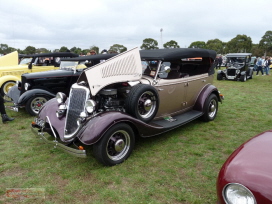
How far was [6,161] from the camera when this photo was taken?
3646 mm

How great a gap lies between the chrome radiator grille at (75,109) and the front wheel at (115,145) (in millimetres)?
559

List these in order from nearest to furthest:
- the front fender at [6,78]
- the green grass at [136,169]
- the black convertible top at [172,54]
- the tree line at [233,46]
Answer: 1. the green grass at [136,169]
2. the black convertible top at [172,54]
3. the front fender at [6,78]
4. the tree line at [233,46]

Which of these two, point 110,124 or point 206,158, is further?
point 206,158

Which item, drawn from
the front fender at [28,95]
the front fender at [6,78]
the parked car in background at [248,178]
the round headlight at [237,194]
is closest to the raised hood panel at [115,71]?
the parked car in background at [248,178]

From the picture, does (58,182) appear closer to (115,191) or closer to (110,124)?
(115,191)

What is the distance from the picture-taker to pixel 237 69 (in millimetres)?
13664

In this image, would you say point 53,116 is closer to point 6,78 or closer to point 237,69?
point 6,78

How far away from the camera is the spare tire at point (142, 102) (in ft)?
12.0

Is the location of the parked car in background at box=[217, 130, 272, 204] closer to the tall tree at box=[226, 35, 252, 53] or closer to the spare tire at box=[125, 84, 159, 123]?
the spare tire at box=[125, 84, 159, 123]

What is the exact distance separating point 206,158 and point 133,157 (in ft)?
4.12

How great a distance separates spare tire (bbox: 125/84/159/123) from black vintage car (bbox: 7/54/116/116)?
2.67 meters

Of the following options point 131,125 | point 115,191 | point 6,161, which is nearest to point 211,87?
point 131,125

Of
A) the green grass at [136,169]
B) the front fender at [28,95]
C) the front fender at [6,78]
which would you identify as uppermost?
the front fender at [6,78]

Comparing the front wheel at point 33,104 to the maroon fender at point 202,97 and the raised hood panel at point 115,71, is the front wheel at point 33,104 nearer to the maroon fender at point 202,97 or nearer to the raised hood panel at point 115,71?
the raised hood panel at point 115,71
